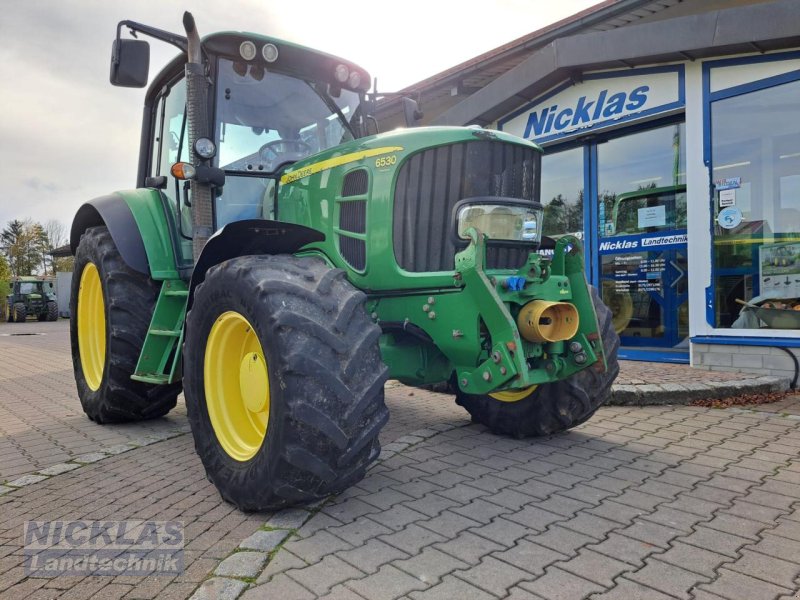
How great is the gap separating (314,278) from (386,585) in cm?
137

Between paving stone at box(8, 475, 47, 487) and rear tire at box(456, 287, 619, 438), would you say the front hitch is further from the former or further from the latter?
paving stone at box(8, 475, 47, 487)

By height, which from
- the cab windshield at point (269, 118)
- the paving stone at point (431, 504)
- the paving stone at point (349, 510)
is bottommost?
the paving stone at point (431, 504)

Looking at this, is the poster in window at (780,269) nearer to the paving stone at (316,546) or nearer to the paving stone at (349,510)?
the paving stone at (349,510)

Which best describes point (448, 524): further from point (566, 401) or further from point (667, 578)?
point (566, 401)

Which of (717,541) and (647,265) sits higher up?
(647,265)

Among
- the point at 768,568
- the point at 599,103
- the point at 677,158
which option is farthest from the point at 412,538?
the point at 599,103

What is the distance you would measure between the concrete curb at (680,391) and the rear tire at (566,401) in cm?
152

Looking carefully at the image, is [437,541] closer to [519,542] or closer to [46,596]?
[519,542]

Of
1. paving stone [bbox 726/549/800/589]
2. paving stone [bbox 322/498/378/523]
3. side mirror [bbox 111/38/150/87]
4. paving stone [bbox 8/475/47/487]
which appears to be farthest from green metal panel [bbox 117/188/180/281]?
paving stone [bbox 726/549/800/589]

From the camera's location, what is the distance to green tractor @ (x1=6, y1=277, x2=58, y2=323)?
26547mm

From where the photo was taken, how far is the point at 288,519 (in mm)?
2715

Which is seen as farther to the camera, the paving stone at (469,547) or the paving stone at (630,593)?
the paving stone at (469,547)

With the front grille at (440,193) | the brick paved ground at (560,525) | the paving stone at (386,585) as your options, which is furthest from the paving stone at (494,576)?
the front grille at (440,193)

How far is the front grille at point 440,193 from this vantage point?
325 centimetres
